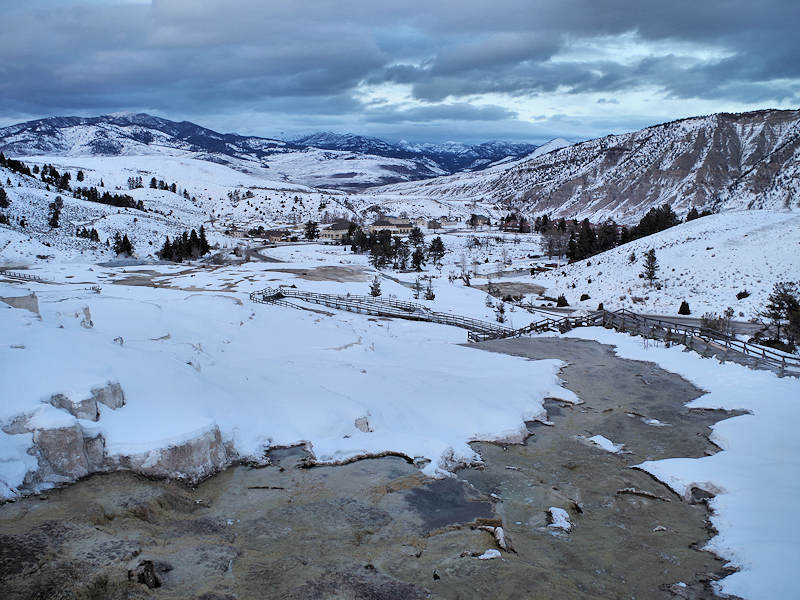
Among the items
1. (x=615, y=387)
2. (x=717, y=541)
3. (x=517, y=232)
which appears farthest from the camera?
(x=517, y=232)

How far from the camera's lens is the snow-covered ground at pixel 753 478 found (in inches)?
353

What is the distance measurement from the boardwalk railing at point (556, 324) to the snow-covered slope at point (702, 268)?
10.8 metres

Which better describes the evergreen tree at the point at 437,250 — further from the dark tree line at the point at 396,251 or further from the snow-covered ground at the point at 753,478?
the snow-covered ground at the point at 753,478

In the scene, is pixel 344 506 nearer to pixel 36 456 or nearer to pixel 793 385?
pixel 36 456

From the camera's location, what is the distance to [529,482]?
516 inches

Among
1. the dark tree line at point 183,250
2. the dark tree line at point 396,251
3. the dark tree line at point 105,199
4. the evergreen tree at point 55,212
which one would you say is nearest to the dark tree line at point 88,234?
the evergreen tree at point 55,212

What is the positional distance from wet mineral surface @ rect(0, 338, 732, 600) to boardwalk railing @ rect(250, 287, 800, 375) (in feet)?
44.1

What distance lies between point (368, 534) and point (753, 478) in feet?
27.7

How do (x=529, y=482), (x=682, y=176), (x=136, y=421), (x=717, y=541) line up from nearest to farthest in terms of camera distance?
1. (x=717, y=541)
2. (x=136, y=421)
3. (x=529, y=482)
4. (x=682, y=176)

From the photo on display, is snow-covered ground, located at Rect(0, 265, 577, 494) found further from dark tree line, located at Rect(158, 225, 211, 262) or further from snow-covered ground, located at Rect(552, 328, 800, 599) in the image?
dark tree line, located at Rect(158, 225, 211, 262)

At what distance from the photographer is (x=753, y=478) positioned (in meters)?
12.2

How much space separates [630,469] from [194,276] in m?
55.7

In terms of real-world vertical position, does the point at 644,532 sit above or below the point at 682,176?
below

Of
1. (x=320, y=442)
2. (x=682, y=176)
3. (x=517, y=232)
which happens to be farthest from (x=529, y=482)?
(x=682, y=176)
